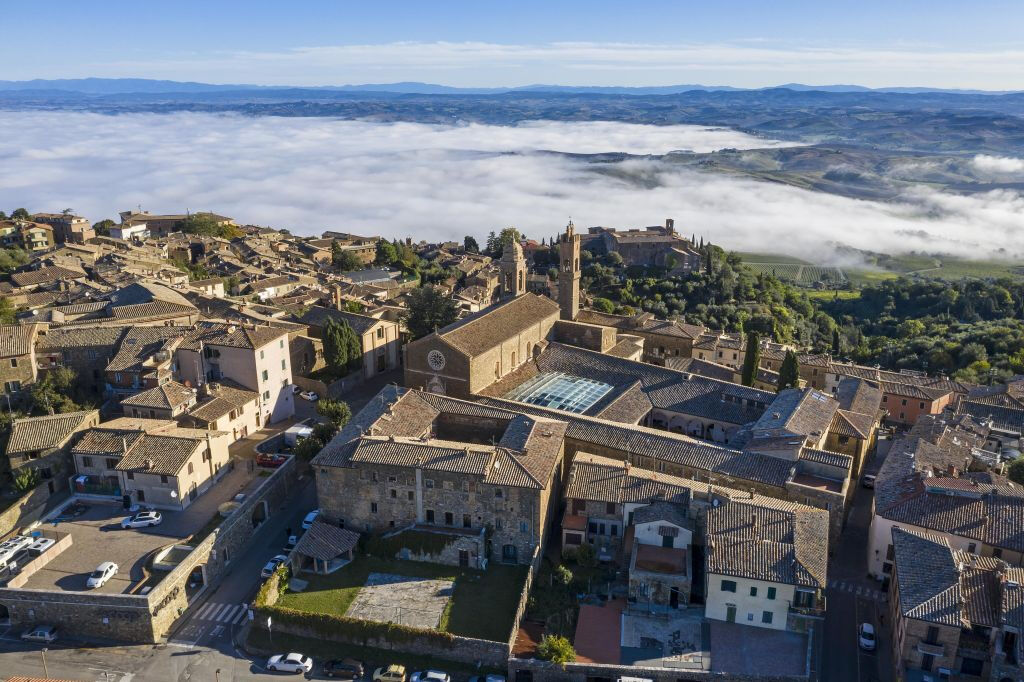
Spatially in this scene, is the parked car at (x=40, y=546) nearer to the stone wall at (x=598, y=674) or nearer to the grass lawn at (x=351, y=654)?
the grass lawn at (x=351, y=654)

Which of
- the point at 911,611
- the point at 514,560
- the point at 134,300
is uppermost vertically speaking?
the point at 134,300

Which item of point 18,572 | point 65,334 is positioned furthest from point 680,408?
point 65,334

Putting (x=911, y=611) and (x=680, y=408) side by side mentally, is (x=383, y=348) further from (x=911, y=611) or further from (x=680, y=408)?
(x=911, y=611)

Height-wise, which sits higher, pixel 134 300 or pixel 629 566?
pixel 134 300

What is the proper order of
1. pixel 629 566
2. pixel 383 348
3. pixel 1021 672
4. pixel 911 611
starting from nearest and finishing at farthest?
1. pixel 1021 672
2. pixel 911 611
3. pixel 629 566
4. pixel 383 348

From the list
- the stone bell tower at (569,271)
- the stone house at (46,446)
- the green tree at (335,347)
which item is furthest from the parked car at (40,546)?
the stone bell tower at (569,271)

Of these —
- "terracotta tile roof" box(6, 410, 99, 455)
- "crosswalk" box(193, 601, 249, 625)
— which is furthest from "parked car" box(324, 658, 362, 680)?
"terracotta tile roof" box(6, 410, 99, 455)

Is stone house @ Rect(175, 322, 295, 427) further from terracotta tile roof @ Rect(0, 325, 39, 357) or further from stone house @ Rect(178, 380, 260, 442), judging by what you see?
terracotta tile roof @ Rect(0, 325, 39, 357)
